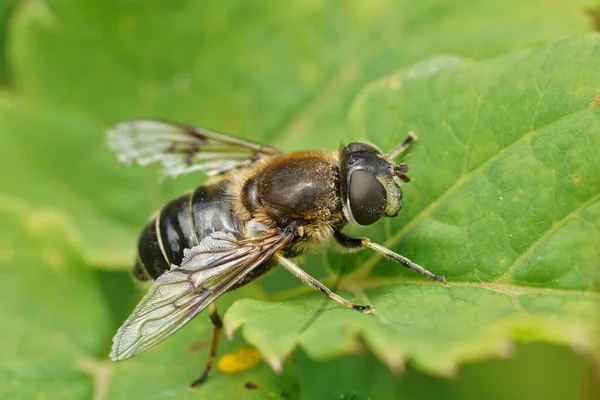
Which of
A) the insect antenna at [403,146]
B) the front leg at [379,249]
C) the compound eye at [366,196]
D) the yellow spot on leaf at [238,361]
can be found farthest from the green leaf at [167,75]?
the yellow spot on leaf at [238,361]

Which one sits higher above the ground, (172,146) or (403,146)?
(172,146)

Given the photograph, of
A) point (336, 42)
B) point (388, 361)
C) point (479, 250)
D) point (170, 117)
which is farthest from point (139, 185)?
point (388, 361)

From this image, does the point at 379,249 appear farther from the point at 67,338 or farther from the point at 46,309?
the point at 46,309

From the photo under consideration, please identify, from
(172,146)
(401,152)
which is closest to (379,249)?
(401,152)

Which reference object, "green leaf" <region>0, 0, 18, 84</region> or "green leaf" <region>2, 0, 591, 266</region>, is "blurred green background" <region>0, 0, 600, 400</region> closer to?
"green leaf" <region>2, 0, 591, 266</region>

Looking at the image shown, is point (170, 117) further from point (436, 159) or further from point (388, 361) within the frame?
point (388, 361)

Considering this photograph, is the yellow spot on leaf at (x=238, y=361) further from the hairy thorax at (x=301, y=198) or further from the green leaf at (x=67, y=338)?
the hairy thorax at (x=301, y=198)
